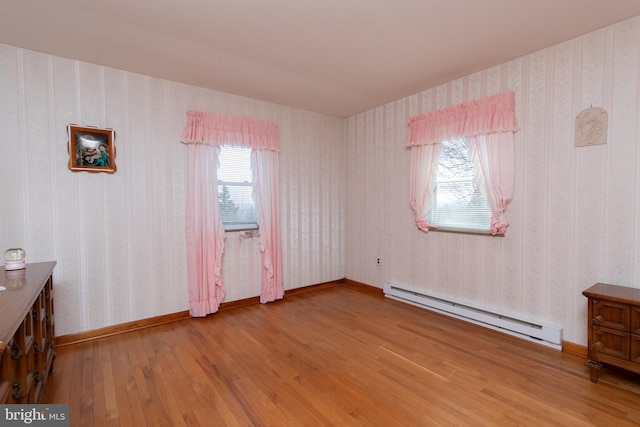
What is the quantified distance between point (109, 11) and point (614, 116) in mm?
3868

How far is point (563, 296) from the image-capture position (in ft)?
8.41

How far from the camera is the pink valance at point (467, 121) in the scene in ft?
9.26

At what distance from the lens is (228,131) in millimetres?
3584

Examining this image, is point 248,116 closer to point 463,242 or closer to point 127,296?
point 127,296

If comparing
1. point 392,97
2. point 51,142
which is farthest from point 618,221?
point 51,142

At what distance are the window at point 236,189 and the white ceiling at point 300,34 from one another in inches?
34.8

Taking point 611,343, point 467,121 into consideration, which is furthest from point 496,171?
point 611,343

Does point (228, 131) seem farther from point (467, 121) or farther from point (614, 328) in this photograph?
point (614, 328)

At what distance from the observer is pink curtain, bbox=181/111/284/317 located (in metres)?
3.36

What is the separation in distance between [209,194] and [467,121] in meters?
2.99

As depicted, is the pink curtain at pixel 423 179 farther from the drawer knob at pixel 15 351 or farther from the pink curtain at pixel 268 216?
the drawer knob at pixel 15 351

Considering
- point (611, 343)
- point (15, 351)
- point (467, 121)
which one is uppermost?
point (467, 121)

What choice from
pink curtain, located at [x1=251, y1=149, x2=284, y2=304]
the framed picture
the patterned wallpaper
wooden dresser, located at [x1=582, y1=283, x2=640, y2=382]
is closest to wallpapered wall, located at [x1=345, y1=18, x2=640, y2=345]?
the patterned wallpaper

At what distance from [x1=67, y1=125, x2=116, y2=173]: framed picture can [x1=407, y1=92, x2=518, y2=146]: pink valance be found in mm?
3328
